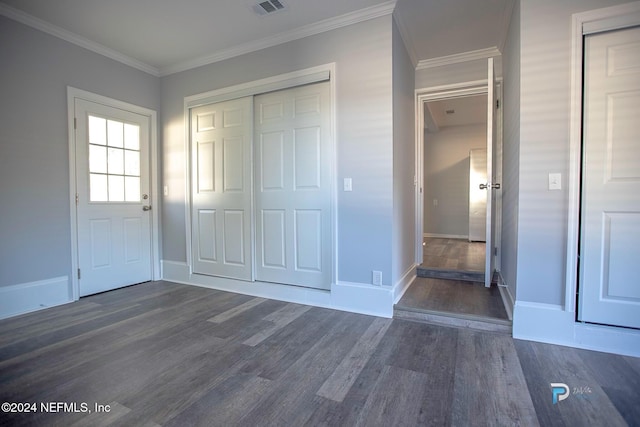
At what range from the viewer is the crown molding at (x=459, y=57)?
132 inches

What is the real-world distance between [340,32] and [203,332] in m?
2.84

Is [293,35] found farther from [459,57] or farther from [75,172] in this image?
[75,172]

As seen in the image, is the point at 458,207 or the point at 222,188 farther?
the point at 458,207

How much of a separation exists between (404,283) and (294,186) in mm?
1493

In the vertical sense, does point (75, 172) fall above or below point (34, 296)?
above

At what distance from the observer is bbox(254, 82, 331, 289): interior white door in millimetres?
2986

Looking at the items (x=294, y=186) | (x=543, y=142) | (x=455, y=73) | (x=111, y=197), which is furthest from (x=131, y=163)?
(x=543, y=142)

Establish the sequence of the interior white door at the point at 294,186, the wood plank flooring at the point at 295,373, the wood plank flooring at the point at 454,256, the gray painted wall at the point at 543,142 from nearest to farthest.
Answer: the wood plank flooring at the point at 295,373, the gray painted wall at the point at 543,142, the interior white door at the point at 294,186, the wood plank flooring at the point at 454,256

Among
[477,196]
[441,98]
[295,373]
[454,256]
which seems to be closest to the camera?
[295,373]

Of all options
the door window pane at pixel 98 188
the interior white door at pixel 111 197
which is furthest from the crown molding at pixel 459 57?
the door window pane at pixel 98 188

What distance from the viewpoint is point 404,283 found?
3.14 m

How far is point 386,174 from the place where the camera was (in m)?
2.68

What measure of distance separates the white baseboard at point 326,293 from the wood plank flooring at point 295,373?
4.7 inches

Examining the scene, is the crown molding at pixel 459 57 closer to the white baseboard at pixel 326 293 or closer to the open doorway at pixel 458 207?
the open doorway at pixel 458 207
